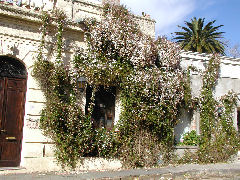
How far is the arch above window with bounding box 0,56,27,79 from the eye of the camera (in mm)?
7500

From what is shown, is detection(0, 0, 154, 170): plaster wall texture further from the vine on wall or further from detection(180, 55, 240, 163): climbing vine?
detection(180, 55, 240, 163): climbing vine

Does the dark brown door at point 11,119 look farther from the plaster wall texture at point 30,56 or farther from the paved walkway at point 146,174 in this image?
the paved walkway at point 146,174

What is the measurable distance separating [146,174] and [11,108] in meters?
4.46

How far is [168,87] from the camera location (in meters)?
8.73

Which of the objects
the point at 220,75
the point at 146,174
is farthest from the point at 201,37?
the point at 146,174

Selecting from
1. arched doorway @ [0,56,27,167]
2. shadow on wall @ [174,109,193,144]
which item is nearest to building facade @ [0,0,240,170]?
arched doorway @ [0,56,27,167]

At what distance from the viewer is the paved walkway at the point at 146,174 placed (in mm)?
6719

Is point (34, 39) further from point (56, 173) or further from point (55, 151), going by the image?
point (56, 173)

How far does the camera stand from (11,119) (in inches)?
293

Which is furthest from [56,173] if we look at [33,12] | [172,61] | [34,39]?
[172,61]

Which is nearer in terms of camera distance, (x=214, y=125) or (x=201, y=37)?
(x=214, y=125)

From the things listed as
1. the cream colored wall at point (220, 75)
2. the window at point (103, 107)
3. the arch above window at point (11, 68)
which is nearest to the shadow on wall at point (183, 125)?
the cream colored wall at point (220, 75)

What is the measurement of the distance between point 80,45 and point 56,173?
4.20m

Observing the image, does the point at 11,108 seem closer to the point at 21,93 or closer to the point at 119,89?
the point at 21,93
